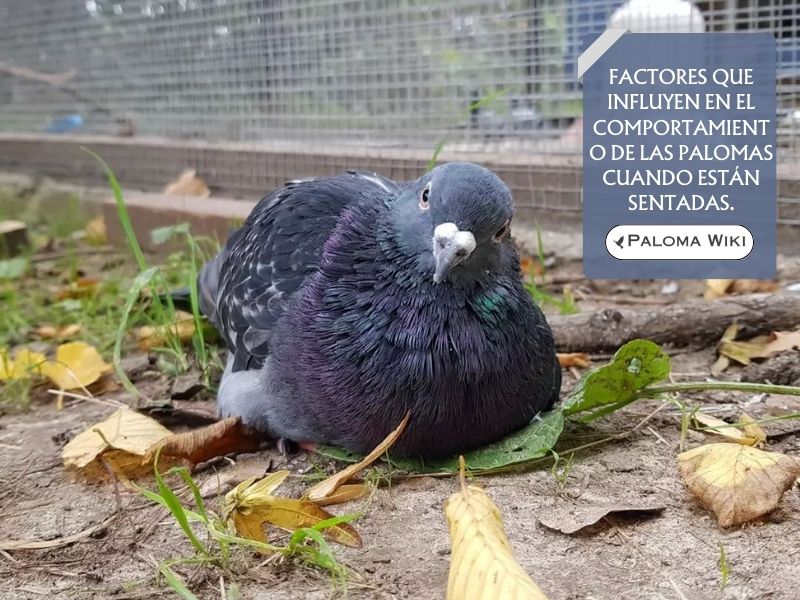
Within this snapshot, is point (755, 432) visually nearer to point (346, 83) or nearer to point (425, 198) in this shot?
point (425, 198)

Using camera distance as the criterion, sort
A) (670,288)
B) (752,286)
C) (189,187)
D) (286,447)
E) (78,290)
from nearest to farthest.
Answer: (286,447) → (752,286) → (670,288) → (78,290) → (189,187)

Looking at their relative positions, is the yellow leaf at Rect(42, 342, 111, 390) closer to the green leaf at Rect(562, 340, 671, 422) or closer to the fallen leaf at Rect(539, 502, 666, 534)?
the green leaf at Rect(562, 340, 671, 422)

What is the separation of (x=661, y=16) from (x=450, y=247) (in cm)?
171

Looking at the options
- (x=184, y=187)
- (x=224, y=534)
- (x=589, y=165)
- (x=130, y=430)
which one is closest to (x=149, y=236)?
(x=184, y=187)

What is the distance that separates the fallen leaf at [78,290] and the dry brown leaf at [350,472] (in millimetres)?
2653

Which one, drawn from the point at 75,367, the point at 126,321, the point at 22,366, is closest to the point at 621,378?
the point at 126,321

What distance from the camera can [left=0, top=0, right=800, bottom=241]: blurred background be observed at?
398 centimetres

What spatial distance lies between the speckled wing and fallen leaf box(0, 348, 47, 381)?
822mm

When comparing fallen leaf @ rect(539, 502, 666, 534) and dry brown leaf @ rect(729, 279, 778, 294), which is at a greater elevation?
dry brown leaf @ rect(729, 279, 778, 294)

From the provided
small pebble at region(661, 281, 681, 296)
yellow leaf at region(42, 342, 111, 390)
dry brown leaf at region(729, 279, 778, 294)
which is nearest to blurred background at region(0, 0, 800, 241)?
dry brown leaf at region(729, 279, 778, 294)

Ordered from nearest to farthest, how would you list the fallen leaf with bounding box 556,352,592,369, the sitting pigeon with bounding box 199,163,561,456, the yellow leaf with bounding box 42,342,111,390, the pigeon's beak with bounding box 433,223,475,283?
the pigeon's beak with bounding box 433,223,475,283 → the sitting pigeon with bounding box 199,163,561,456 → the fallen leaf with bounding box 556,352,592,369 → the yellow leaf with bounding box 42,342,111,390

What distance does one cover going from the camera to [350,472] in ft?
7.10

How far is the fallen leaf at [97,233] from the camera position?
5711mm

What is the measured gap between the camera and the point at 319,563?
6.01 ft
